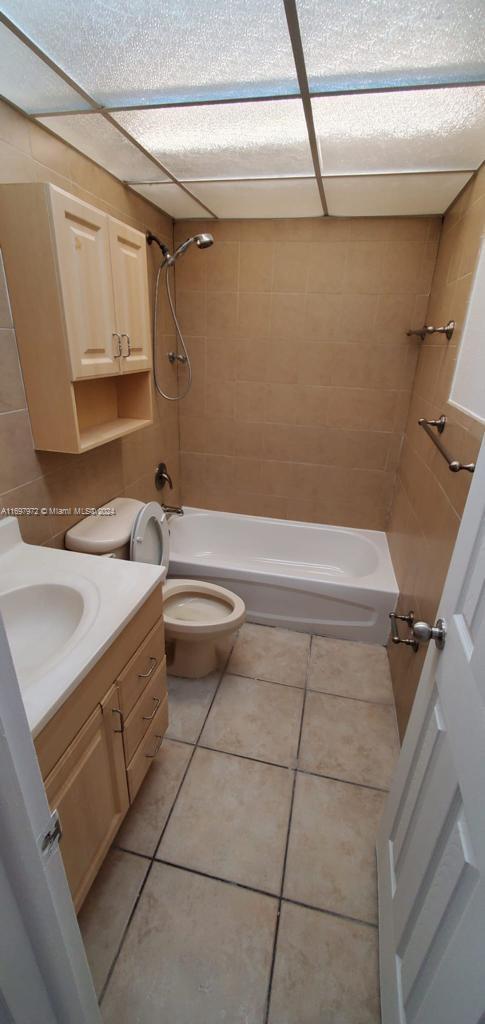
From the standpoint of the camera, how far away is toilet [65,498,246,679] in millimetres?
1661

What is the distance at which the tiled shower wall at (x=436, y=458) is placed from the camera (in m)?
1.37

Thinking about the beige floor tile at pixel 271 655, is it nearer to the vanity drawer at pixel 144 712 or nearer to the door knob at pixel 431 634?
the vanity drawer at pixel 144 712

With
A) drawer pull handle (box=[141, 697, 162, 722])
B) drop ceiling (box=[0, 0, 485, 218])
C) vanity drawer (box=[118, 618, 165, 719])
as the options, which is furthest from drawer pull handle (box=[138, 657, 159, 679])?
drop ceiling (box=[0, 0, 485, 218])

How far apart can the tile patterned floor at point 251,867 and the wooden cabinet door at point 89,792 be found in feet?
0.74

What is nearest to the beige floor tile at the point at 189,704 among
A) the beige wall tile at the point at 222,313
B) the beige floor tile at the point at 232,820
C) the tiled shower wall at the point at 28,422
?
the beige floor tile at the point at 232,820

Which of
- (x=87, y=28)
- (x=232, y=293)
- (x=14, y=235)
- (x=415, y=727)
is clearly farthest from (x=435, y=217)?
(x=415, y=727)

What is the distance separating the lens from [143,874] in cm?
125

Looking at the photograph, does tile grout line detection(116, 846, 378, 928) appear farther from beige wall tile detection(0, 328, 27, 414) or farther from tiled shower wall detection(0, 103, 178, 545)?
beige wall tile detection(0, 328, 27, 414)

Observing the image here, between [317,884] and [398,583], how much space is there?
1.31m

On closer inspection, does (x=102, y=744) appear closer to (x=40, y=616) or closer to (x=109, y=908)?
(x=40, y=616)

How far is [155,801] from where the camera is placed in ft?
4.73

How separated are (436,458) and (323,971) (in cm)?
160

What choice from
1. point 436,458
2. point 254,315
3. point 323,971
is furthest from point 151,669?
point 254,315

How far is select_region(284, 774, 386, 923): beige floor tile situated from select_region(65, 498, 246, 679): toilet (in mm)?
649
